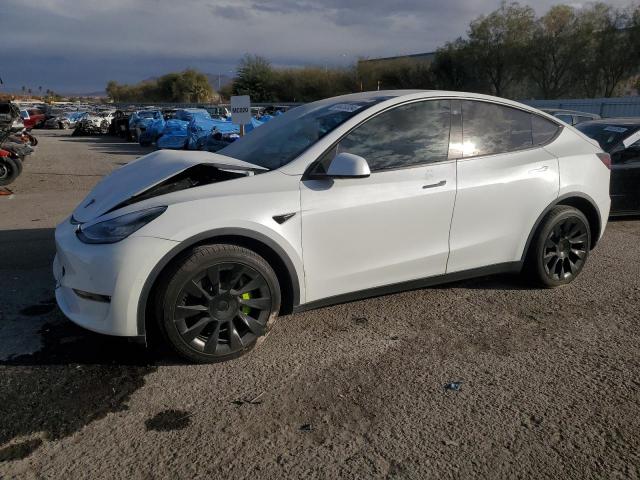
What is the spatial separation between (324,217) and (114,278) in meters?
1.30

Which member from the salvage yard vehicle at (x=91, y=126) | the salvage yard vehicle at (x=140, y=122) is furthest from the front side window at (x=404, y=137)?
the salvage yard vehicle at (x=91, y=126)

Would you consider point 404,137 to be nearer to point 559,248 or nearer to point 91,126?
point 559,248

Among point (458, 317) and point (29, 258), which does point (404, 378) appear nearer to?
point (458, 317)

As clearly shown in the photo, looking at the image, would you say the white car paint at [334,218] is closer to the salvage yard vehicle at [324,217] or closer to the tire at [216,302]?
the salvage yard vehicle at [324,217]

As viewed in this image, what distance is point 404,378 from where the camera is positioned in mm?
3105

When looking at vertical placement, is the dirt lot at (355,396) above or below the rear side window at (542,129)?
below

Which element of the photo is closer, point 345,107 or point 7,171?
point 345,107

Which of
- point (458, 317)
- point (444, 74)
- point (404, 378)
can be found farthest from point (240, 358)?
point (444, 74)

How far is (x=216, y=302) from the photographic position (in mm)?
3152

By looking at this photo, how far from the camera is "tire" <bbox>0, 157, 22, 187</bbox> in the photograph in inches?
417

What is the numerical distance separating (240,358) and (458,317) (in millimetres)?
1691

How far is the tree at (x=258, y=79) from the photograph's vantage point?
6769cm

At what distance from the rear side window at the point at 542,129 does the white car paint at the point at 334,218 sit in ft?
0.28

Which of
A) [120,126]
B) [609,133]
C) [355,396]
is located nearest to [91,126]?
[120,126]
